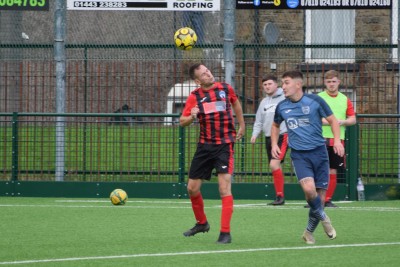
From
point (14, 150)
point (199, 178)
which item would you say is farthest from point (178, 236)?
point (14, 150)

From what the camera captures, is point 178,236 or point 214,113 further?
point 178,236

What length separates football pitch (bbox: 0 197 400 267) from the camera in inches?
358

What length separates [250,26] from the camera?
20125mm

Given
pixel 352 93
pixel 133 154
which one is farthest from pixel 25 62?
pixel 352 93

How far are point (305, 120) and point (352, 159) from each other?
6124 millimetres

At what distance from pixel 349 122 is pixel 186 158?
3.26 meters

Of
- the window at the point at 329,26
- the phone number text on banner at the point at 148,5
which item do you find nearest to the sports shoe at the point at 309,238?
the phone number text on banner at the point at 148,5

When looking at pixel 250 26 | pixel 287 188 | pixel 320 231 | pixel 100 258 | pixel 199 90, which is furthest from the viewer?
pixel 250 26

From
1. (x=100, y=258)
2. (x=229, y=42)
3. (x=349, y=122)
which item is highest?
(x=229, y=42)

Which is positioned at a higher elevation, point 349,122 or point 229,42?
point 229,42

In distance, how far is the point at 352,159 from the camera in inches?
651

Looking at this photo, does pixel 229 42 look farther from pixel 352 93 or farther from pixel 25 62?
pixel 25 62

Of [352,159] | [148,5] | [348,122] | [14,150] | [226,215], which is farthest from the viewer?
[14,150]

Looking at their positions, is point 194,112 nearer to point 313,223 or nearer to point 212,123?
point 212,123
